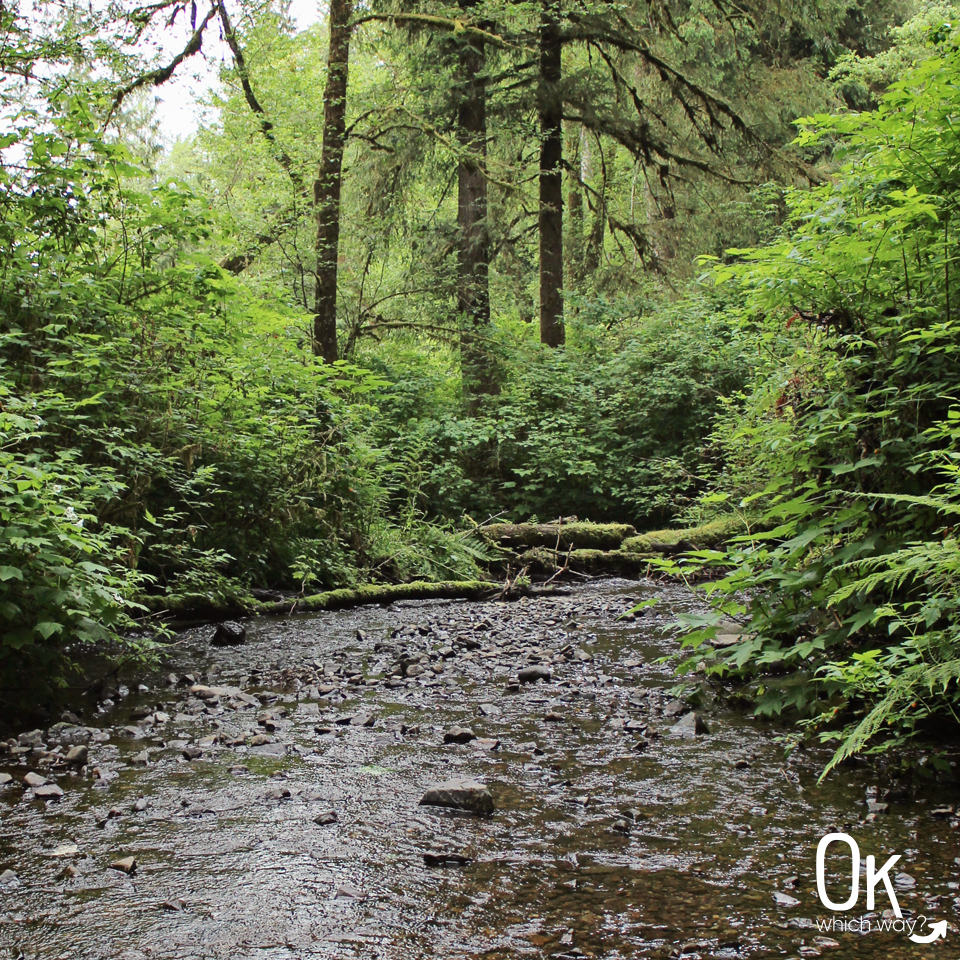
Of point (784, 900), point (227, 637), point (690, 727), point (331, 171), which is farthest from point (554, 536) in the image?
point (784, 900)

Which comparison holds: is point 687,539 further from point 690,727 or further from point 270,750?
point 270,750

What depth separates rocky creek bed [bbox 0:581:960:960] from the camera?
86.4 inches

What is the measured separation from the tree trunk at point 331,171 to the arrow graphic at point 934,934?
1154 centimetres

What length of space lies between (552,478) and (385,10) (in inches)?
411

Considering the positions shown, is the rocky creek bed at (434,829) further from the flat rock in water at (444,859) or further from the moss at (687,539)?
the moss at (687,539)

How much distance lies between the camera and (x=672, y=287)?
17.7 metres

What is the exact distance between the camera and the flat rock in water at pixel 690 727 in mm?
3965

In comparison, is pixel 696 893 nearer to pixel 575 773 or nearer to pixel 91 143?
pixel 575 773

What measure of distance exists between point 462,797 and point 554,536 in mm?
8606

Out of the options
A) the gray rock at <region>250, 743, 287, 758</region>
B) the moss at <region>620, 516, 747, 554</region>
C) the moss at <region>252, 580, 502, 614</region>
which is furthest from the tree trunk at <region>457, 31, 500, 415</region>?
the gray rock at <region>250, 743, 287, 758</region>

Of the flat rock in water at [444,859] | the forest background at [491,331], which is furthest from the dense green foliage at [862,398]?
the flat rock in water at [444,859]

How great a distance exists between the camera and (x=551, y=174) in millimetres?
16484

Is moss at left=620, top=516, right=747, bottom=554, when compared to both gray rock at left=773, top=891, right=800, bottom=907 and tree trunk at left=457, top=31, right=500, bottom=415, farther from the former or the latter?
gray rock at left=773, top=891, right=800, bottom=907

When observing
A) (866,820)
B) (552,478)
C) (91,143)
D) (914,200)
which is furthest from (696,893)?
(552,478)
